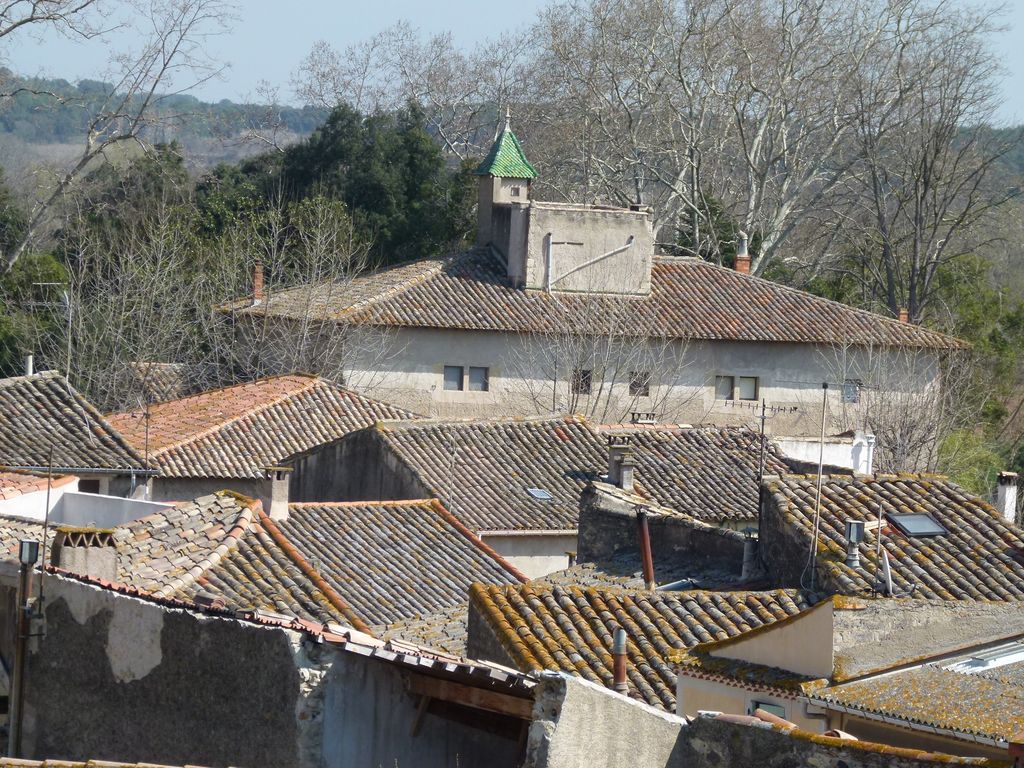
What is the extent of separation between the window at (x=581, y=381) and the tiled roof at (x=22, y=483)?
15.8m

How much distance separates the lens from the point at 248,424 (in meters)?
28.9

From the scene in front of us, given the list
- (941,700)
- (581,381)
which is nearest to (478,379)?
(581,381)

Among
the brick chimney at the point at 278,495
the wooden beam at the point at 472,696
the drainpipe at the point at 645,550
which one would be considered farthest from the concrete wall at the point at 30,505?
the wooden beam at the point at 472,696

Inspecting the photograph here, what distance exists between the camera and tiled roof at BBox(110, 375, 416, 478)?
27.3 metres

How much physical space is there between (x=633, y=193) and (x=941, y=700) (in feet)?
147

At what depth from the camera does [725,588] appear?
15.5 meters

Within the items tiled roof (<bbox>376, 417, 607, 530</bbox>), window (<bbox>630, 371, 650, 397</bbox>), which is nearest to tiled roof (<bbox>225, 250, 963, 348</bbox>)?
window (<bbox>630, 371, 650, 397</bbox>)

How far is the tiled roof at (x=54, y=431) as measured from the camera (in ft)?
79.5

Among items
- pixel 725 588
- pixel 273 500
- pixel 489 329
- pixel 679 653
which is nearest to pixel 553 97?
pixel 489 329

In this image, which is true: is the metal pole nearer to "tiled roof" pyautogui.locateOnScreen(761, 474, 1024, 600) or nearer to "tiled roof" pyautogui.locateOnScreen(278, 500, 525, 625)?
"tiled roof" pyautogui.locateOnScreen(761, 474, 1024, 600)

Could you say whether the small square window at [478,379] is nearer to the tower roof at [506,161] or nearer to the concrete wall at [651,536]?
the tower roof at [506,161]

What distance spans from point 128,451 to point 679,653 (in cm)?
1500

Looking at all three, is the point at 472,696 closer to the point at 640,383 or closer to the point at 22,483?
the point at 22,483

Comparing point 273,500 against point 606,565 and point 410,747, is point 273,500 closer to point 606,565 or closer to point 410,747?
point 606,565
